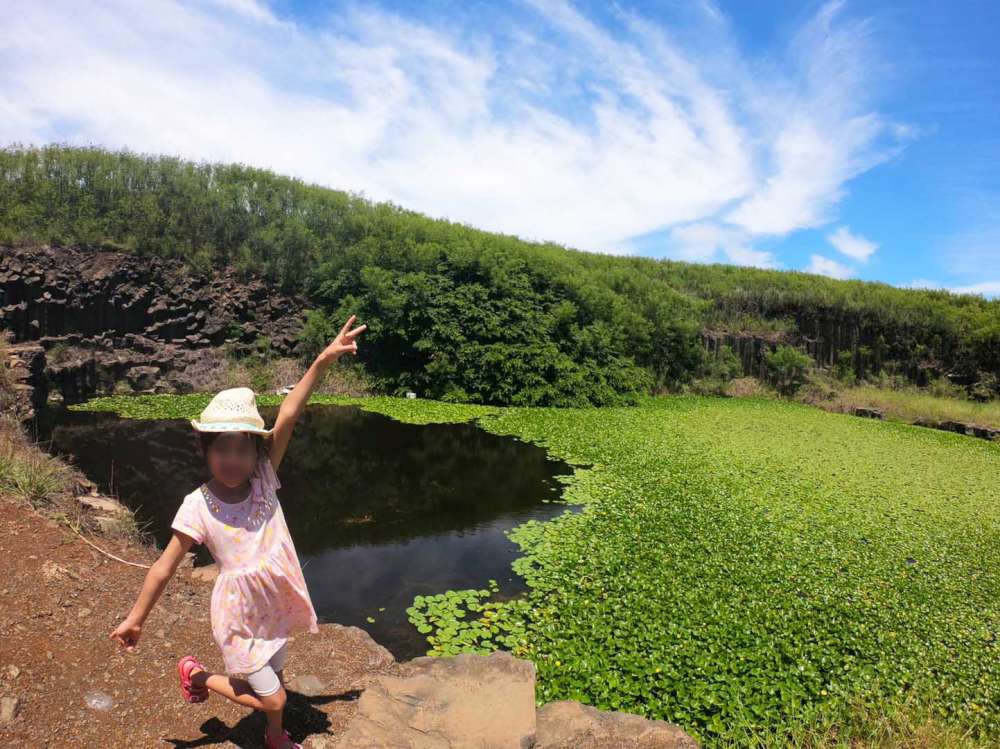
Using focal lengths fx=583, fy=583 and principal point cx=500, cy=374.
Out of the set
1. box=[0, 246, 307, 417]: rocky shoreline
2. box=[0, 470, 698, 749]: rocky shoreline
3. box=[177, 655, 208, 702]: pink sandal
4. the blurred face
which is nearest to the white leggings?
box=[177, 655, 208, 702]: pink sandal

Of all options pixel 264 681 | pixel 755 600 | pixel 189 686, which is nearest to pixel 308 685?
pixel 189 686

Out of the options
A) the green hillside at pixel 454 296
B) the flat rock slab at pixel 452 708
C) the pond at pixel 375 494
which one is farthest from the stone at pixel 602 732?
the green hillside at pixel 454 296

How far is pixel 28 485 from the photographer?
4.97m

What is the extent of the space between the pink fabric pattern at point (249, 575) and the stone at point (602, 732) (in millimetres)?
1325

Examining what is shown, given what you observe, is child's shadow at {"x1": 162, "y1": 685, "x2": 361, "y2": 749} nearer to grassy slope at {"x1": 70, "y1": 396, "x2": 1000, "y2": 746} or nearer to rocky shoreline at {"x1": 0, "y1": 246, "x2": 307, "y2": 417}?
grassy slope at {"x1": 70, "y1": 396, "x2": 1000, "y2": 746}

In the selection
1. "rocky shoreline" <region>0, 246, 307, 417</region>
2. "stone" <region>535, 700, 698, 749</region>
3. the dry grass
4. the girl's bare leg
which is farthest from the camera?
the dry grass

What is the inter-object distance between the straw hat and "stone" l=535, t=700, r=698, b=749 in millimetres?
2017

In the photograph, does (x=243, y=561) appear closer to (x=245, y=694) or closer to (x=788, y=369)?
(x=245, y=694)

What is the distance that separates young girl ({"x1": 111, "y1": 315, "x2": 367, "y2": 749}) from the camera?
2.32 metres

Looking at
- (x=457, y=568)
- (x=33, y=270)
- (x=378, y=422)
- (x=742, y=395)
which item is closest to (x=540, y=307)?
(x=378, y=422)

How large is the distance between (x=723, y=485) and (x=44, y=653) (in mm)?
7906

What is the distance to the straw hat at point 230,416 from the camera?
2.29 metres

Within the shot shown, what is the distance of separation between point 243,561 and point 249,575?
0.06 metres

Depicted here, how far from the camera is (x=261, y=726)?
110 inches
